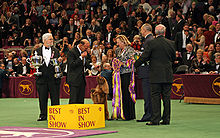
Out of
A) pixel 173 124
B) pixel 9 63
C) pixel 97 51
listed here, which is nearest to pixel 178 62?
pixel 97 51

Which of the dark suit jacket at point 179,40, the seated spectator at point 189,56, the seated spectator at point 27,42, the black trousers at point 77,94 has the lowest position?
the black trousers at point 77,94

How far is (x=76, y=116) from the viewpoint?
9070mm

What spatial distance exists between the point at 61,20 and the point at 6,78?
470 centimetres

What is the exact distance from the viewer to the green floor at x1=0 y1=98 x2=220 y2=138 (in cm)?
828

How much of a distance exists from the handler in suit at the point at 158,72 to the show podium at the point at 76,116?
3.48 ft

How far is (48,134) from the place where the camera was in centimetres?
826

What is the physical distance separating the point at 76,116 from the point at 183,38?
10435mm

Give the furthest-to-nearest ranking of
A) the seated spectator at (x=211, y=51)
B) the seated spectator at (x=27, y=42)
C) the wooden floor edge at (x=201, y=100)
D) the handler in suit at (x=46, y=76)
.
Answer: the seated spectator at (x=27, y=42), the seated spectator at (x=211, y=51), the wooden floor edge at (x=201, y=100), the handler in suit at (x=46, y=76)

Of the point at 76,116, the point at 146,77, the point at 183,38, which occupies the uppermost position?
the point at 183,38

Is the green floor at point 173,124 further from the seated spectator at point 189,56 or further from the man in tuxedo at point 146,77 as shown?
the seated spectator at point 189,56

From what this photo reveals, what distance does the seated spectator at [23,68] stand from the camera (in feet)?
68.6

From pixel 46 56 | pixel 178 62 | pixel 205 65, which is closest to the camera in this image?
pixel 46 56

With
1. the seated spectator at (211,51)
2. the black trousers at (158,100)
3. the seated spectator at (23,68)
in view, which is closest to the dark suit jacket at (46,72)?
the black trousers at (158,100)

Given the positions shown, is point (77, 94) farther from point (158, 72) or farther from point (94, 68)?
point (94, 68)
